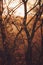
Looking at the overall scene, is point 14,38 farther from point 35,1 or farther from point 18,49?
point 35,1

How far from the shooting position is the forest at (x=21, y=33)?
3756 mm

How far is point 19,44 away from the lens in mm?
3762

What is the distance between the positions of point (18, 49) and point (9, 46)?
15 cm

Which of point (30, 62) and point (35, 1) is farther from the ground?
point (35, 1)

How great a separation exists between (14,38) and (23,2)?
23.2 inches

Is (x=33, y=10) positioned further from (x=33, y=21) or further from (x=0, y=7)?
(x=0, y=7)

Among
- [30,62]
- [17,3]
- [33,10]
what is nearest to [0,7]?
[17,3]

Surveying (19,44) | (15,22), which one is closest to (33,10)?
(15,22)

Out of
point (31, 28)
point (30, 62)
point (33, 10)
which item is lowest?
point (30, 62)

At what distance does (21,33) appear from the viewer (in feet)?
12.3

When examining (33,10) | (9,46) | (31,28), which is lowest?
(9,46)

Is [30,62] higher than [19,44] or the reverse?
the reverse

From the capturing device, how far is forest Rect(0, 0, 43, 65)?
12.3 feet

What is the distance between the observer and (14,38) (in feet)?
12.3
